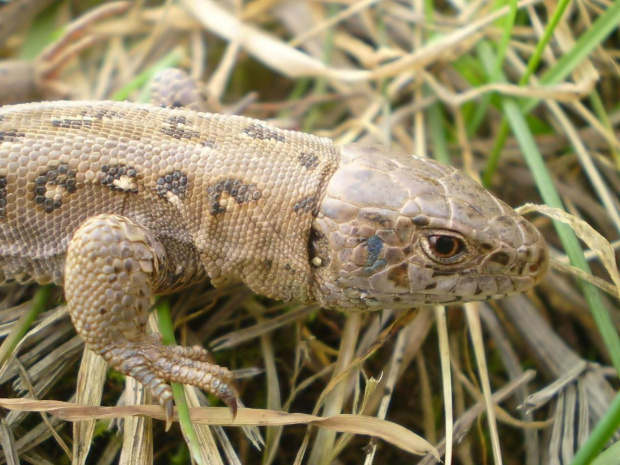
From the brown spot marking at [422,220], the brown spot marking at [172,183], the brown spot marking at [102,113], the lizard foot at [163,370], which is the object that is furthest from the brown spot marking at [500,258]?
the brown spot marking at [102,113]

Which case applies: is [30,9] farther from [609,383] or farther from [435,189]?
[609,383]

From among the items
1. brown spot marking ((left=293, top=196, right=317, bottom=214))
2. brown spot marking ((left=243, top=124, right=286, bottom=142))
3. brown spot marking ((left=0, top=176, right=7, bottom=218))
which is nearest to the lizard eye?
brown spot marking ((left=293, top=196, right=317, bottom=214))

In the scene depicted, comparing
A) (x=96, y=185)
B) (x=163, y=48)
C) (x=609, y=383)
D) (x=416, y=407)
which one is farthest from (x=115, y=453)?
(x=163, y=48)

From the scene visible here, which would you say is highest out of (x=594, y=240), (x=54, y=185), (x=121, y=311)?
(x=594, y=240)

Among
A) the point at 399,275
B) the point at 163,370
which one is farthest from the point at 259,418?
the point at 399,275

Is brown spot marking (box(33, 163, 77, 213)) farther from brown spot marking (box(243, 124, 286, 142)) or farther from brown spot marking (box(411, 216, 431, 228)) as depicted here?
brown spot marking (box(411, 216, 431, 228))

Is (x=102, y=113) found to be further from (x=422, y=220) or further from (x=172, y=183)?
(x=422, y=220)

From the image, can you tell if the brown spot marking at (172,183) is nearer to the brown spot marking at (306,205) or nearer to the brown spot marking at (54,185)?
the brown spot marking at (54,185)

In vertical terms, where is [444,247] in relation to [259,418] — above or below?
above
